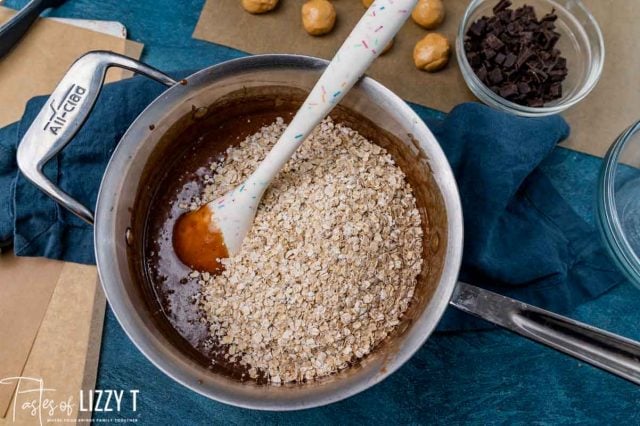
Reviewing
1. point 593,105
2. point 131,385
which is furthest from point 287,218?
point 593,105

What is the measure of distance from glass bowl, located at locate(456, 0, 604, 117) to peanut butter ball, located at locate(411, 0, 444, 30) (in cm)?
6

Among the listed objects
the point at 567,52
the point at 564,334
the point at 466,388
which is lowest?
the point at 466,388

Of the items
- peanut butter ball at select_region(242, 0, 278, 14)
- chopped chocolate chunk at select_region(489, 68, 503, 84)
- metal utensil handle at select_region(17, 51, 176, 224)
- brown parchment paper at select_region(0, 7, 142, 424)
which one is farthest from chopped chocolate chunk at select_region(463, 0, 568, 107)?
brown parchment paper at select_region(0, 7, 142, 424)

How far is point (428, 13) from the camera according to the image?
1193 millimetres

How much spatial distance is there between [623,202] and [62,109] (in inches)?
41.6

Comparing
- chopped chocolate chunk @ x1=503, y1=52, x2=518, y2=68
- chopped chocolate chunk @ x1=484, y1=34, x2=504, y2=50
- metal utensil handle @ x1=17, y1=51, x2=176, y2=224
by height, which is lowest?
chopped chocolate chunk @ x1=503, y1=52, x2=518, y2=68

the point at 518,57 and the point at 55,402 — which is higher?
the point at 518,57

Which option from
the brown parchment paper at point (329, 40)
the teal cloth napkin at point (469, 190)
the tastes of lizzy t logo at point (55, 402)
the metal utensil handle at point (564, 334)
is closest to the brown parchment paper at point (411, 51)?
the brown parchment paper at point (329, 40)

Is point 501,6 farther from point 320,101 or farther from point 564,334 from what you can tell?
point 564,334

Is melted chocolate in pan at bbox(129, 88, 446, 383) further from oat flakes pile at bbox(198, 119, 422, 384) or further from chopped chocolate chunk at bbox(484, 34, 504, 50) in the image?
chopped chocolate chunk at bbox(484, 34, 504, 50)

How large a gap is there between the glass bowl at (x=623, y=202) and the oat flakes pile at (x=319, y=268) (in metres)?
0.40

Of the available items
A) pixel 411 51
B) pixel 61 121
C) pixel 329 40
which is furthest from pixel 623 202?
pixel 61 121

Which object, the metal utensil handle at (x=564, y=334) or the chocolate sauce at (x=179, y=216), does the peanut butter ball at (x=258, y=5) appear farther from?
the metal utensil handle at (x=564, y=334)

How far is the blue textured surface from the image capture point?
3.68ft
